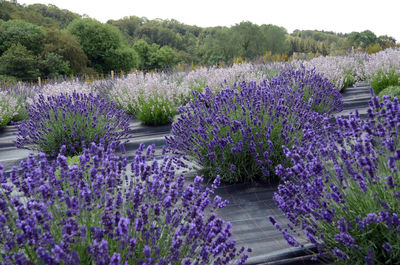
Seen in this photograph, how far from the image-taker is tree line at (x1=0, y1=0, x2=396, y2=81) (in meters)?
29.0

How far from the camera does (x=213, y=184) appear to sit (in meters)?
2.00

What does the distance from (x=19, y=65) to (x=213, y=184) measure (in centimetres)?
3055

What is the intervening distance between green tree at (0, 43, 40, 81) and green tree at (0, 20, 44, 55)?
3.78 metres

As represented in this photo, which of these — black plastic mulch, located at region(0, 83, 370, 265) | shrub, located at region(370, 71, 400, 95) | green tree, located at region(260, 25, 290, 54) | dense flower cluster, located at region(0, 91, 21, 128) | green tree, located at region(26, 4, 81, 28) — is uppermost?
green tree, located at region(26, 4, 81, 28)

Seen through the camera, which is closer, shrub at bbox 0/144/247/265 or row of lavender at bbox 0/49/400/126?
shrub at bbox 0/144/247/265

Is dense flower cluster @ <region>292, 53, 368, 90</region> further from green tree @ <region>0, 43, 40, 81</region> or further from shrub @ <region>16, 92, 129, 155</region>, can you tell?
green tree @ <region>0, 43, 40, 81</region>

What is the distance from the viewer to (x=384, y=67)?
24.2 ft

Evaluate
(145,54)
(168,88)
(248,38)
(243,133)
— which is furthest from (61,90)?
(248,38)

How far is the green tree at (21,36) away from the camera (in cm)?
3219

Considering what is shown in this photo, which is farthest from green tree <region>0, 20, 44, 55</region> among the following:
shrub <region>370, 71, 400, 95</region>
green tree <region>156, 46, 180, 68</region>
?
shrub <region>370, 71, 400, 95</region>

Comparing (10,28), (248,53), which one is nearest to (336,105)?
(10,28)

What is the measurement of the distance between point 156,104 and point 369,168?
4.96 meters

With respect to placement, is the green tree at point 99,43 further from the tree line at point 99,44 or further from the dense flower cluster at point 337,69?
the dense flower cluster at point 337,69

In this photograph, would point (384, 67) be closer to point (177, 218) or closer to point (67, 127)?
point (67, 127)
